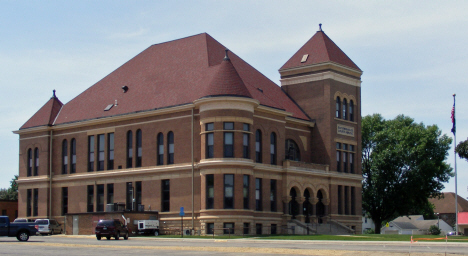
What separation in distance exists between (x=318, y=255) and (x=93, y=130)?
4039cm

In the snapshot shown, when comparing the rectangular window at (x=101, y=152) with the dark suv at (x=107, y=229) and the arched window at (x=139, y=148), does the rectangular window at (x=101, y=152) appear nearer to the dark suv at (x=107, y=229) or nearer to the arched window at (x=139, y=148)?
the arched window at (x=139, y=148)

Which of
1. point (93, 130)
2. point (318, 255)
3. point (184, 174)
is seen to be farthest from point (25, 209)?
point (318, 255)

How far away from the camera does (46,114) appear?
71.1 meters

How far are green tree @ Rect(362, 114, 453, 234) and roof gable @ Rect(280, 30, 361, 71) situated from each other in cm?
1463

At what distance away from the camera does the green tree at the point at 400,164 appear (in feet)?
266

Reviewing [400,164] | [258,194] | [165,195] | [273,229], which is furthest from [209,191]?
[400,164]

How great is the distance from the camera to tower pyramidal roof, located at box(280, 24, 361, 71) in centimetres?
6850

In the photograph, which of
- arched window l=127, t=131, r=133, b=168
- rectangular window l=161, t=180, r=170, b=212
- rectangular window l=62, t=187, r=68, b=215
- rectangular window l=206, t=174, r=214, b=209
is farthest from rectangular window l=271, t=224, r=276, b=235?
rectangular window l=62, t=187, r=68, b=215

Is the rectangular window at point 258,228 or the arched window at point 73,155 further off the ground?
the arched window at point 73,155

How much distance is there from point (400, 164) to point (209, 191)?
33.5 metres

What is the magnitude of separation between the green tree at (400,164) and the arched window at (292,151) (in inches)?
741

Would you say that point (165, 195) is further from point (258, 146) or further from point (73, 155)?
point (73, 155)

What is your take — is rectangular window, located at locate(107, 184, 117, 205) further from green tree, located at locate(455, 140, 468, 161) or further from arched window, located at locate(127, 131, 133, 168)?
green tree, located at locate(455, 140, 468, 161)

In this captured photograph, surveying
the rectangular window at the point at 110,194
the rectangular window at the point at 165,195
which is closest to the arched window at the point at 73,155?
the rectangular window at the point at 110,194
